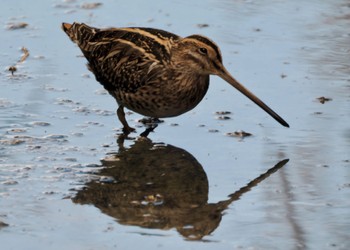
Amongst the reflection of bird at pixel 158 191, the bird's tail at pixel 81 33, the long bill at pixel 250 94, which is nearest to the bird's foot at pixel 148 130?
the reflection of bird at pixel 158 191

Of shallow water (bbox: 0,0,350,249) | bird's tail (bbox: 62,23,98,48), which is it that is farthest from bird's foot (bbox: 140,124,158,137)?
bird's tail (bbox: 62,23,98,48)

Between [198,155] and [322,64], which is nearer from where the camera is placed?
[198,155]

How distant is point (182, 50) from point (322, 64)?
6.14ft

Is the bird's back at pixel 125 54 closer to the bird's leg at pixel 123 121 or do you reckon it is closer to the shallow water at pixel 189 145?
the bird's leg at pixel 123 121

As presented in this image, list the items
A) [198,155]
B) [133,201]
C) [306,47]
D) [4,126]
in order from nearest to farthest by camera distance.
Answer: [133,201] < [198,155] < [4,126] < [306,47]

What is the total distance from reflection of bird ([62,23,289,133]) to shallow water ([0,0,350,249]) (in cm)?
22

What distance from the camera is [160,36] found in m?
8.49

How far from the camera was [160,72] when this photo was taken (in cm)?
819

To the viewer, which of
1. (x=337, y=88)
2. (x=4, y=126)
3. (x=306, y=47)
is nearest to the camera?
(x=4, y=126)

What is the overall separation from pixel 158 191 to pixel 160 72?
157cm

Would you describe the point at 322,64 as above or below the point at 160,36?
below

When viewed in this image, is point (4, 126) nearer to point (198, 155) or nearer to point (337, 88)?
point (198, 155)

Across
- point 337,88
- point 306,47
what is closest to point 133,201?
point 337,88

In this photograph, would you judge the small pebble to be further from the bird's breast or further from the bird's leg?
the bird's leg
